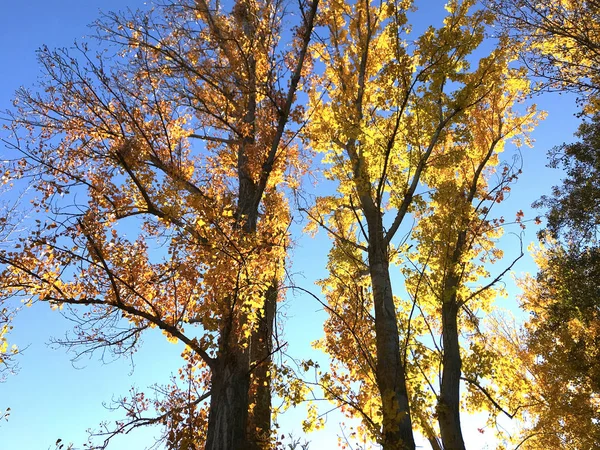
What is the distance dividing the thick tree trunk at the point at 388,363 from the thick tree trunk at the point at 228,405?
1602mm

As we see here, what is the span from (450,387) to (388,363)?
2386mm

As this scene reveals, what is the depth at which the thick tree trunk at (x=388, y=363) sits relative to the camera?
366cm

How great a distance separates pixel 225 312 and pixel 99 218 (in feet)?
9.05

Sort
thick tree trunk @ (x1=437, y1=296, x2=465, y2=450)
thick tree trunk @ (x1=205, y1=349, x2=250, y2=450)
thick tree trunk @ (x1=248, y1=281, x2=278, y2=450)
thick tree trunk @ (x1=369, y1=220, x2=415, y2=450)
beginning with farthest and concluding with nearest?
thick tree trunk @ (x1=248, y1=281, x2=278, y2=450), thick tree trunk @ (x1=437, y1=296, x2=465, y2=450), thick tree trunk @ (x1=205, y1=349, x2=250, y2=450), thick tree trunk @ (x1=369, y1=220, x2=415, y2=450)

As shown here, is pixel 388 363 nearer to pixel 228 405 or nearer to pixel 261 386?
pixel 228 405

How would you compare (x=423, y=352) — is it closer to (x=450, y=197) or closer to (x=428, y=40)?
(x=450, y=197)

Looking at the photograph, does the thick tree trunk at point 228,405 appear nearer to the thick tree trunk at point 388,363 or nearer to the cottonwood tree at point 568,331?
the thick tree trunk at point 388,363

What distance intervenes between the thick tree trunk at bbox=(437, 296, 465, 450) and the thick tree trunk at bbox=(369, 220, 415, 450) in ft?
3.80

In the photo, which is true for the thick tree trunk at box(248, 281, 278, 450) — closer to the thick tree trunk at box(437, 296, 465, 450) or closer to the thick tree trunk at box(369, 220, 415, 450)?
the thick tree trunk at box(369, 220, 415, 450)

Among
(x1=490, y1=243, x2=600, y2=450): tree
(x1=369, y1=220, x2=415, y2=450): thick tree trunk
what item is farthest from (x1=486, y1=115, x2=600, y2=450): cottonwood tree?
(x1=369, y1=220, x2=415, y2=450): thick tree trunk

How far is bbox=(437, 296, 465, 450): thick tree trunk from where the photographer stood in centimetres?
562

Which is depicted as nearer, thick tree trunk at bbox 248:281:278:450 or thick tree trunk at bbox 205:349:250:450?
thick tree trunk at bbox 205:349:250:450

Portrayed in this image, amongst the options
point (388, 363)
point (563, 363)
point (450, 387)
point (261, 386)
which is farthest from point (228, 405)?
point (563, 363)

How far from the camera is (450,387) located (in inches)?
238
